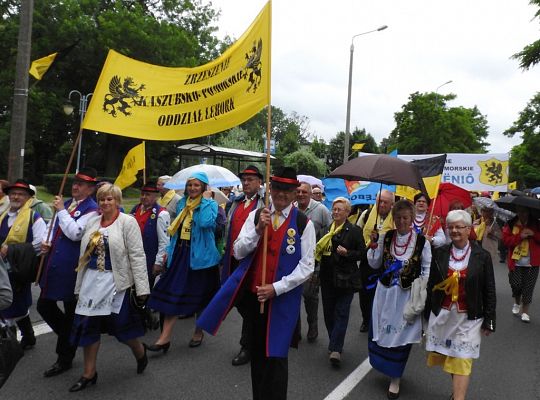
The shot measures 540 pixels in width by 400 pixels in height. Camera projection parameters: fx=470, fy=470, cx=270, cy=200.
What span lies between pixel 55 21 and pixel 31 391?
2648cm

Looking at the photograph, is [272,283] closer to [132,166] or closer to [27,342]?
[27,342]

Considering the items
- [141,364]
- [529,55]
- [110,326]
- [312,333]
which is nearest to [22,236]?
[110,326]

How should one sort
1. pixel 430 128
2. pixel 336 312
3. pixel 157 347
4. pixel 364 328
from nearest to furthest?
1. pixel 157 347
2. pixel 336 312
3. pixel 364 328
4. pixel 430 128

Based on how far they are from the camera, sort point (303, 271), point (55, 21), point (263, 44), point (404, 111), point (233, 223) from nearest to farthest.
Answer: point (303, 271), point (263, 44), point (233, 223), point (55, 21), point (404, 111)

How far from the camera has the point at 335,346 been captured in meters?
4.68

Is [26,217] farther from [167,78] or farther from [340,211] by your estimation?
[340,211]

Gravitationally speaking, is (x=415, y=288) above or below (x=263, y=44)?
below

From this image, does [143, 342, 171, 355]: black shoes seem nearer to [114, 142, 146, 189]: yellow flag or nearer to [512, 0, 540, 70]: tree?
[114, 142, 146, 189]: yellow flag

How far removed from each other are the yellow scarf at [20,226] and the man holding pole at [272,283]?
2298mm

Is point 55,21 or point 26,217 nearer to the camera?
point 26,217

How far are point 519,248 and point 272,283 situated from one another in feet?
16.9

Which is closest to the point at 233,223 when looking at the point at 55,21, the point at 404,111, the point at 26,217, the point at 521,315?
the point at 26,217

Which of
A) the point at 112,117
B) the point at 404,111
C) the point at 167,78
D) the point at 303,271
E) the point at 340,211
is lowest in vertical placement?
the point at 303,271

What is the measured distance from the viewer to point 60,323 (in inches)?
166
